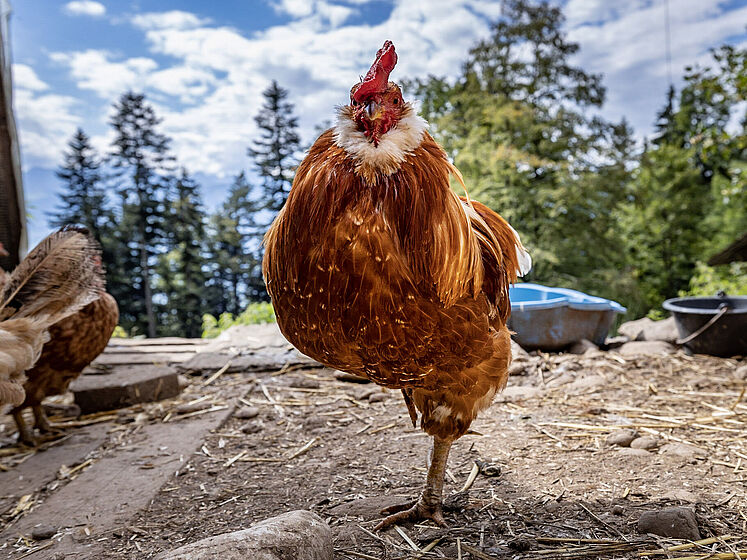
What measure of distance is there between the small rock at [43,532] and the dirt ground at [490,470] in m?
0.10

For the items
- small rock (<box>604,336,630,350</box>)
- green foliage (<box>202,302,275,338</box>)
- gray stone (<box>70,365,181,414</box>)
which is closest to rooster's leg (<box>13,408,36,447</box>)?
gray stone (<box>70,365,181,414</box>)

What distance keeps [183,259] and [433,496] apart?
6.14m

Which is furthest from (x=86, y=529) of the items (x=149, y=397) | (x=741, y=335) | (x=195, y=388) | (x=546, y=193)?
(x=546, y=193)

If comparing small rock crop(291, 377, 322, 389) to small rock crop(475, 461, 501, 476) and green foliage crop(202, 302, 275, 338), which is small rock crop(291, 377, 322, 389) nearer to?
small rock crop(475, 461, 501, 476)

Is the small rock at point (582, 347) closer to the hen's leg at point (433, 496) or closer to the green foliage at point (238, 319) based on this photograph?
the hen's leg at point (433, 496)

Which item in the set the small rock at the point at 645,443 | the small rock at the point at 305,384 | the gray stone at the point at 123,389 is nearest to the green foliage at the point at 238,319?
the small rock at the point at 305,384

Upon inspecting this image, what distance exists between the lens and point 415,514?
204cm

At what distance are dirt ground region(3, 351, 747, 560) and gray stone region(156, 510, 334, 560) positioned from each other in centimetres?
21

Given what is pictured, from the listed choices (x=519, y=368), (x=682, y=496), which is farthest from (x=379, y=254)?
(x=519, y=368)

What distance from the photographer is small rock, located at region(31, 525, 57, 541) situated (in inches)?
80.7

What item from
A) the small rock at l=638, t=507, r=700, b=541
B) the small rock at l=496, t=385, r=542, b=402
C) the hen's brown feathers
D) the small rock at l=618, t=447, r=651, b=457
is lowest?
the small rock at l=496, t=385, r=542, b=402

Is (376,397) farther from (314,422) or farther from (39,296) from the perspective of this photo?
(39,296)

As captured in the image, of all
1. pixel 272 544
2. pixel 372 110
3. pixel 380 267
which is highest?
pixel 372 110

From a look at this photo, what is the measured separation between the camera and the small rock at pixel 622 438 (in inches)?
109
